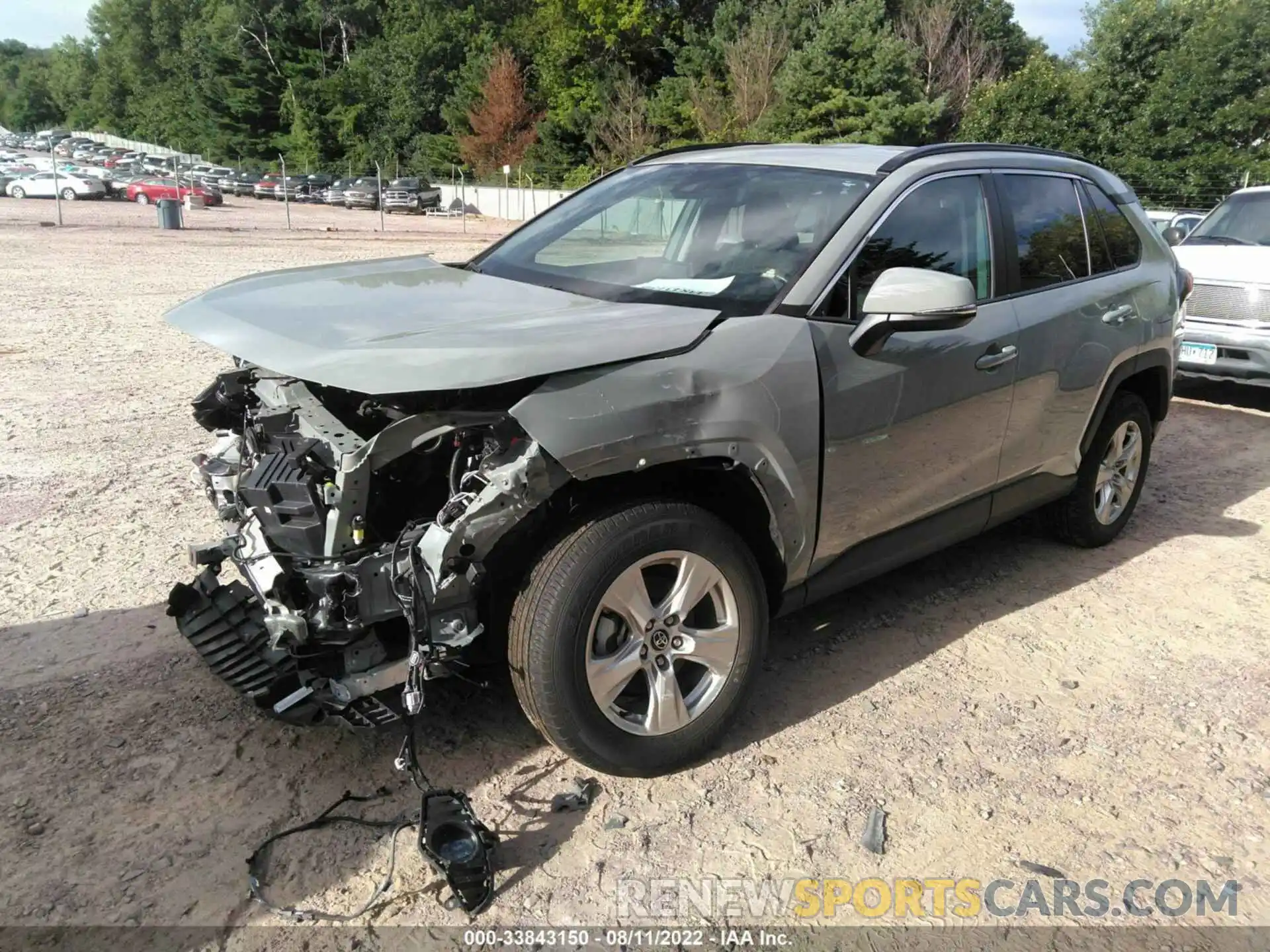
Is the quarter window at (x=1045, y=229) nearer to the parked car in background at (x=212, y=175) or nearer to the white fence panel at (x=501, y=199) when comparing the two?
the white fence panel at (x=501, y=199)

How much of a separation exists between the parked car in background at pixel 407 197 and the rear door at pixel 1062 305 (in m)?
47.0

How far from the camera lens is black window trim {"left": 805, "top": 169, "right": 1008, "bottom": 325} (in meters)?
3.27

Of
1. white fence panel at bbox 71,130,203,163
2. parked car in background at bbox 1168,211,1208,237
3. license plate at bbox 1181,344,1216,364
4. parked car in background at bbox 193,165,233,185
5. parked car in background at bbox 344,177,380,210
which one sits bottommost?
license plate at bbox 1181,344,1216,364

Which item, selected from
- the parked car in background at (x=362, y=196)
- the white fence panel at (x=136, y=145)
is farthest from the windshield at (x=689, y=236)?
the white fence panel at (x=136, y=145)

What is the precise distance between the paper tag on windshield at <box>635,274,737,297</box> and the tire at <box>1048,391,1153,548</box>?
2347 millimetres

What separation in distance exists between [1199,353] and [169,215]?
2762 cm

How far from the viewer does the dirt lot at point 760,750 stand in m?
2.68

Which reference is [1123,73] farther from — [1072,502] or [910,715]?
[910,715]

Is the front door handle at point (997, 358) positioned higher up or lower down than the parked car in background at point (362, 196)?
lower down

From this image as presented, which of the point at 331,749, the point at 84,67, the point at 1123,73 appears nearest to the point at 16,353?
the point at 331,749

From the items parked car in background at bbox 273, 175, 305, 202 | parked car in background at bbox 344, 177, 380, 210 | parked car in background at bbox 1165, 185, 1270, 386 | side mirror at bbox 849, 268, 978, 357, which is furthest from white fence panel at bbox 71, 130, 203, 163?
side mirror at bbox 849, 268, 978, 357

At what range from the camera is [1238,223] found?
29.9 feet

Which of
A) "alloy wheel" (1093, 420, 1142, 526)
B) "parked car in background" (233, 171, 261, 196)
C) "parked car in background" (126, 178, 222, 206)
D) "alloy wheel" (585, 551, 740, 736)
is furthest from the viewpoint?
"parked car in background" (233, 171, 261, 196)

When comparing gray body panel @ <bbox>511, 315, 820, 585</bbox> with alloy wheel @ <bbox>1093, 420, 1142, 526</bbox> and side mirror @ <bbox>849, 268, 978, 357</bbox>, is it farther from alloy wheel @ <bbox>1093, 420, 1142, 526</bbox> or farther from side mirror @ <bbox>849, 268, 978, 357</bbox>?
alloy wheel @ <bbox>1093, 420, 1142, 526</bbox>
